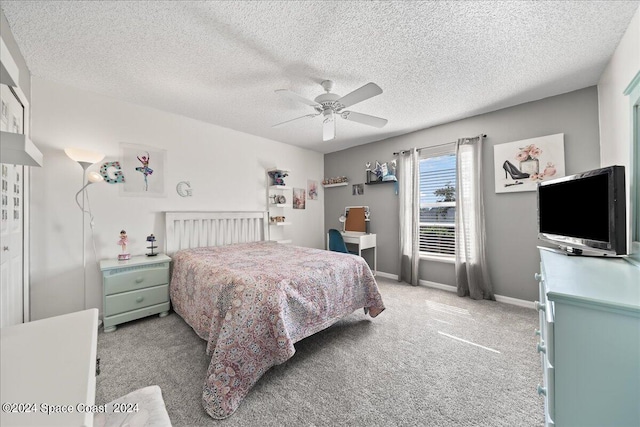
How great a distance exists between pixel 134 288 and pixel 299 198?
2.99 meters

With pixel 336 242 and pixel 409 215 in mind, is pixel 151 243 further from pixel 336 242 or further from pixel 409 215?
pixel 409 215

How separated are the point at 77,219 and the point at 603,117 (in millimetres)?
5459

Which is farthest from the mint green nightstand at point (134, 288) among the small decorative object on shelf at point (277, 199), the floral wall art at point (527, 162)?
the floral wall art at point (527, 162)

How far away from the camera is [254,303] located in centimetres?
171

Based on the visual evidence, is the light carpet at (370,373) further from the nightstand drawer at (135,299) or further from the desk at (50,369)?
the desk at (50,369)

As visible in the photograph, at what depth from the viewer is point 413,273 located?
155 inches

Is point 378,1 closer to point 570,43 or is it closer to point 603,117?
point 570,43

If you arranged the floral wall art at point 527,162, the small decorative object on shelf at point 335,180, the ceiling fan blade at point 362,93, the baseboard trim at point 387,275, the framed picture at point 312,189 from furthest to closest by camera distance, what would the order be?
the framed picture at point 312,189, the small decorative object on shelf at point 335,180, the baseboard trim at point 387,275, the floral wall art at point 527,162, the ceiling fan blade at point 362,93

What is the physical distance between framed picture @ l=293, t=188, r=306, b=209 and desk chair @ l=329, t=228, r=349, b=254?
1.11 metres

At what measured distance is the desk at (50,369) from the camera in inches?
18.6

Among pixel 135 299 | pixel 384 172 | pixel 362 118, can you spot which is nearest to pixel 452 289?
pixel 384 172

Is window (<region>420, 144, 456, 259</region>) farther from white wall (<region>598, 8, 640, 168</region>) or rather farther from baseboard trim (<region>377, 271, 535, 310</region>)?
white wall (<region>598, 8, 640, 168</region>)

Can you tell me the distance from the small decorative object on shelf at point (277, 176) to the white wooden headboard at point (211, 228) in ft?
1.94

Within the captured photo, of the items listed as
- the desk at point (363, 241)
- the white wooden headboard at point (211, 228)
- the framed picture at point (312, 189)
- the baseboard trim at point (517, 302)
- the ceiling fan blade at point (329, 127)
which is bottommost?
the baseboard trim at point (517, 302)
